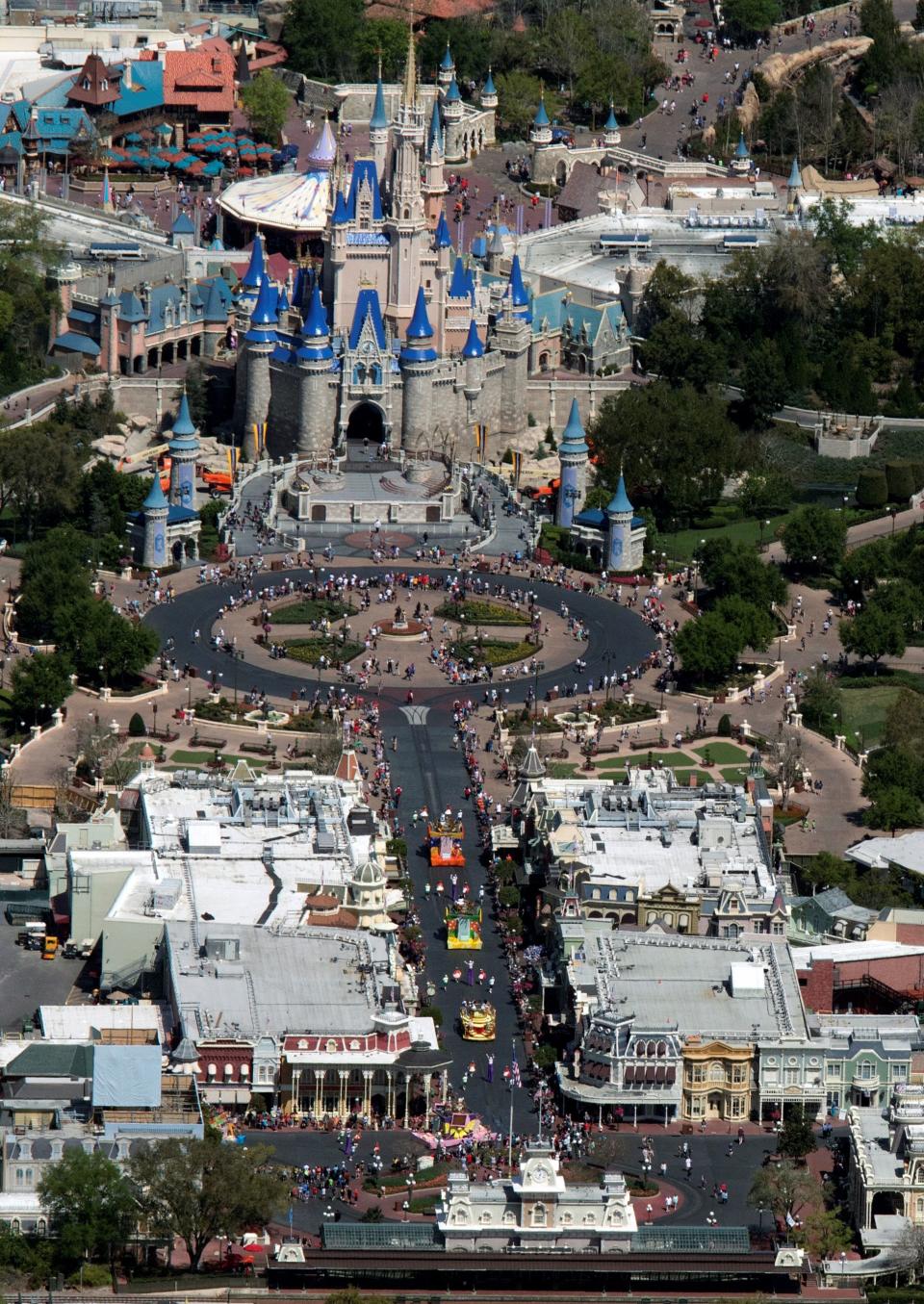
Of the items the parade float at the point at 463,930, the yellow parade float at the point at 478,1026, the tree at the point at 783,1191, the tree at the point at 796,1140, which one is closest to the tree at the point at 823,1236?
the tree at the point at 783,1191

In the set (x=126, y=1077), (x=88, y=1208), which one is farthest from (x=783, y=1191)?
(x=88, y=1208)

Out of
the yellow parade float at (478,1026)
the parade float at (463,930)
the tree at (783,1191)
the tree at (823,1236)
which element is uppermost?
the tree at (783,1191)

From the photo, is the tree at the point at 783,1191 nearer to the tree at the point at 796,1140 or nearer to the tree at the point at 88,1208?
the tree at the point at 796,1140

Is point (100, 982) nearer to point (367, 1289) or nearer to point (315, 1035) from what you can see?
point (315, 1035)

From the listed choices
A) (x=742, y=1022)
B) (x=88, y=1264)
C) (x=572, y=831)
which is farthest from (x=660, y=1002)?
(x=88, y=1264)

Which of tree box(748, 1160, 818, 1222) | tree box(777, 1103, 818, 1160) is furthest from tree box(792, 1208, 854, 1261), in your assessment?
tree box(777, 1103, 818, 1160)

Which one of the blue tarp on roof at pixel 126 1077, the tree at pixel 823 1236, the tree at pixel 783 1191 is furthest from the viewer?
the blue tarp on roof at pixel 126 1077

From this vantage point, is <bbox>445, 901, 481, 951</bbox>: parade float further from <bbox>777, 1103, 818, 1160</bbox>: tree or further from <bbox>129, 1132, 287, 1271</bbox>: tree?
<bbox>129, 1132, 287, 1271</bbox>: tree
